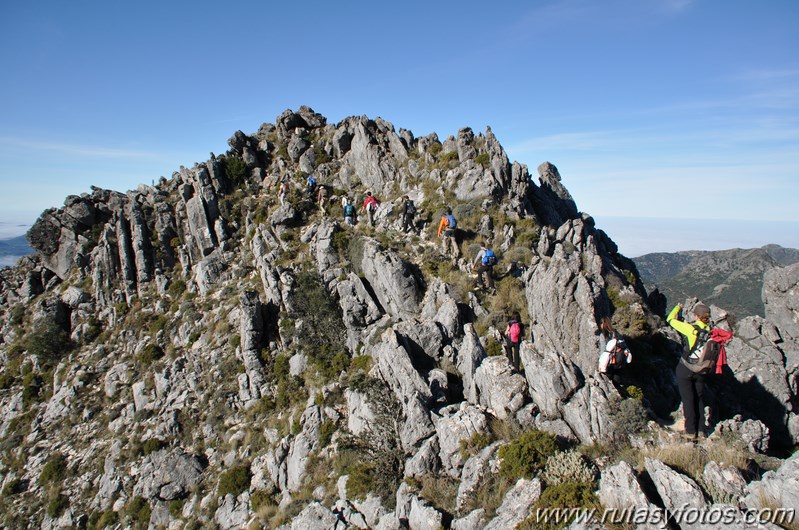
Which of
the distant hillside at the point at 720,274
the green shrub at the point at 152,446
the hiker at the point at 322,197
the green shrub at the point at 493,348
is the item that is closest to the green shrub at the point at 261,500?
the green shrub at the point at 152,446

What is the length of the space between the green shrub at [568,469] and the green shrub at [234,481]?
583 inches

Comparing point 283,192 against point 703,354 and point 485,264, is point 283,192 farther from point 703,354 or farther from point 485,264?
point 703,354

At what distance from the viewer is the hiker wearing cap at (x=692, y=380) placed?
11.1 meters

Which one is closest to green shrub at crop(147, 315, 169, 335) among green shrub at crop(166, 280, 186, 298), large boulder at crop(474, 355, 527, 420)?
green shrub at crop(166, 280, 186, 298)

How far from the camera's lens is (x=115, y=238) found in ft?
120

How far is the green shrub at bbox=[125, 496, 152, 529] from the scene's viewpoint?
20.4 meters

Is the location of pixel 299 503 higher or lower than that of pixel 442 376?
lower

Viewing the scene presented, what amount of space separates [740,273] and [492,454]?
123m

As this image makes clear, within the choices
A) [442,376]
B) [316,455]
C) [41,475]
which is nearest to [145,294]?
[41,475]

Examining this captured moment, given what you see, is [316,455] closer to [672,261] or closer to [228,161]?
[228,161]

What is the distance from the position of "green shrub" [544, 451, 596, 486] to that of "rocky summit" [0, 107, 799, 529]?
60 millimetres

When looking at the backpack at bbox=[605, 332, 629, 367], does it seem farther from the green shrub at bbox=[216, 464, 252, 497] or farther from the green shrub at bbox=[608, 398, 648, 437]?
the green shrub at bbox=[216, 464, 252, 497]

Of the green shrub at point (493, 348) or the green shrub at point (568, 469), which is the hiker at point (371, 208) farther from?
the green shrub at point (568, 469)

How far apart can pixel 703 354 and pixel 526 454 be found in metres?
5.50
